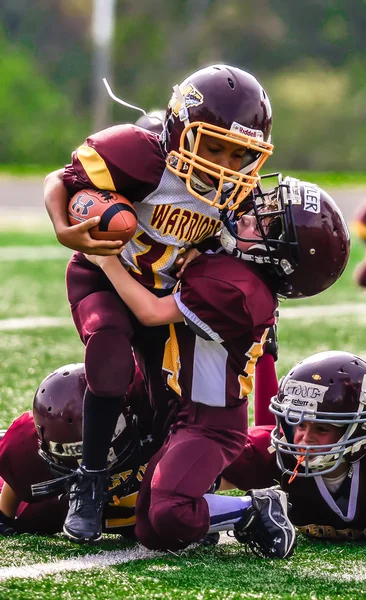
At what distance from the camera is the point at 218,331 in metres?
2.91

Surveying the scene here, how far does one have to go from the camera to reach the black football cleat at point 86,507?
285cm

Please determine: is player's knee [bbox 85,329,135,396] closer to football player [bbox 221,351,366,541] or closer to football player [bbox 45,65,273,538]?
football player [bbox 45,65,273,538]

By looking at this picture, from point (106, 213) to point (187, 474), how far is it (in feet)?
2.43

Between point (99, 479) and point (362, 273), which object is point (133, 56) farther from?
point (99, 479)

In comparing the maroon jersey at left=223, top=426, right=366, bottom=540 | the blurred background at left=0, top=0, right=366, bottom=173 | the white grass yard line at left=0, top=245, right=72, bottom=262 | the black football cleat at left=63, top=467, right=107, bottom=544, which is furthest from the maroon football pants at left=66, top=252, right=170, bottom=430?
the blurred background at left=0, top=0, right=366, bottom=173

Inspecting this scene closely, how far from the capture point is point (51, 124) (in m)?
22.3

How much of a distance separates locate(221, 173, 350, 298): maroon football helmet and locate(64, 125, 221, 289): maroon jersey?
0.46 feet

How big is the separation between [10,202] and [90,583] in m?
12.5

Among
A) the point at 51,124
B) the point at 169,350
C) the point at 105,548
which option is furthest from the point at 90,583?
the point at 51,124

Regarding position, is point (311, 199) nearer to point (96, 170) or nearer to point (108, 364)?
point (96, 170)

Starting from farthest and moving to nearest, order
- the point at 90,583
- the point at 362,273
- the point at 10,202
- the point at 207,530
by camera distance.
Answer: the point at 10,202 < the point at 362,273 < the point at 207,530 < the point at 90,583

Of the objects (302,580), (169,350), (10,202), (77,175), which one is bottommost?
(10,202)

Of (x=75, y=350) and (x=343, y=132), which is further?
(x=343, y=132)

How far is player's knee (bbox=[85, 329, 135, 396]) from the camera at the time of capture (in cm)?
288
